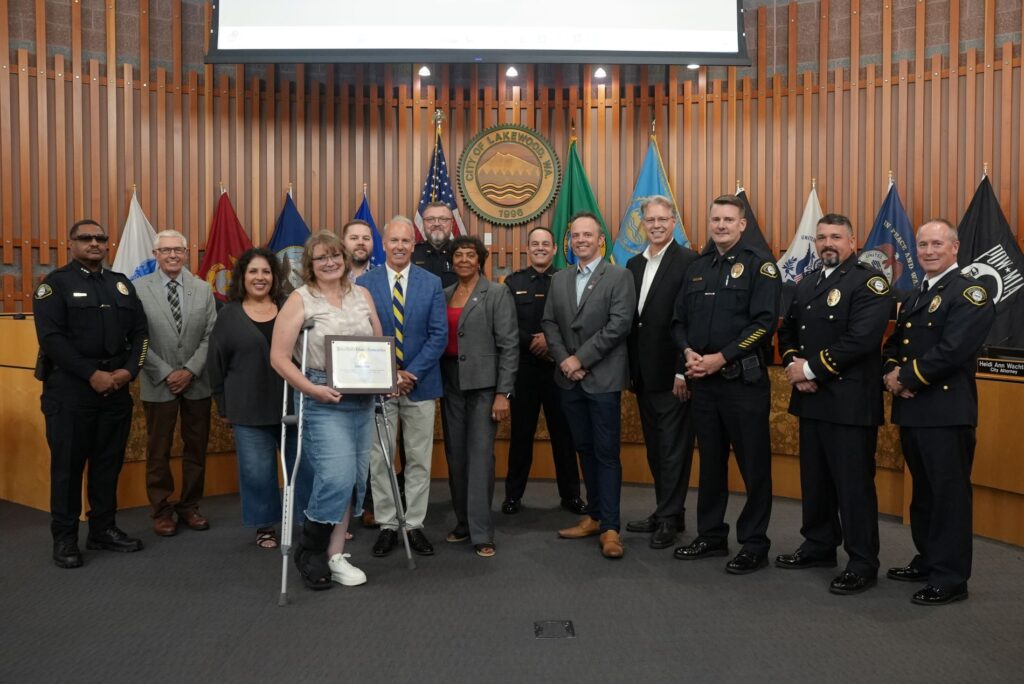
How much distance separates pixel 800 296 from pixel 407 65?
4.79m

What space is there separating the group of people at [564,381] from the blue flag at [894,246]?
2806 mm

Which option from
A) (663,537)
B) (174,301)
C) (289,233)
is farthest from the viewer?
(289,233)

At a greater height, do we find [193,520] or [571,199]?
[571,199]

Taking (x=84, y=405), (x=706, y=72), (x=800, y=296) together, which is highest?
(x=706, y=72)

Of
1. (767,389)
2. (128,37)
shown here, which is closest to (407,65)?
(128,37)

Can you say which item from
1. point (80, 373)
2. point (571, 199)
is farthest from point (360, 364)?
point (571, 199)

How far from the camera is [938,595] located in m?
3.36

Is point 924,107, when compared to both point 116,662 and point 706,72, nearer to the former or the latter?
point 706,72

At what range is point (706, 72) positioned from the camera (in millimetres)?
7203

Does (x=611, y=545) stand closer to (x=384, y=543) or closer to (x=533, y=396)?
(x=384, y=543)

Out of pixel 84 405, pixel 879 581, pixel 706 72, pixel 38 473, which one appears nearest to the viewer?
pixel 879 581

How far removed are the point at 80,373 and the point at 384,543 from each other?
1.70m

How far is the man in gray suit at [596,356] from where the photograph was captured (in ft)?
13.4

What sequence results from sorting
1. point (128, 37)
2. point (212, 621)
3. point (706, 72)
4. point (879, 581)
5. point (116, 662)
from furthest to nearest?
point (706, 72)
point (128, 37)
point (879, 581)
point (212, 621)
point (116, 662)
